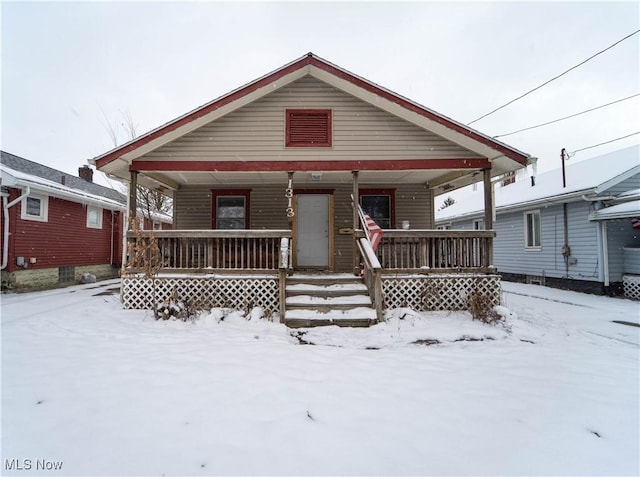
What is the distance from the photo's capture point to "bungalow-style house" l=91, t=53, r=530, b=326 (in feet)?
22.0

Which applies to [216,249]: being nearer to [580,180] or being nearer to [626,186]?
[580,180]

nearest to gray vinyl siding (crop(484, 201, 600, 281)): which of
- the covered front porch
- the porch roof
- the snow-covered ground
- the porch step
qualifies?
the porch roof

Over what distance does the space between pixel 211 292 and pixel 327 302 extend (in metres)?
2.59

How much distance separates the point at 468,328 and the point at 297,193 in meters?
5.84

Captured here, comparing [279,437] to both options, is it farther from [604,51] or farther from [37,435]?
[604,51]

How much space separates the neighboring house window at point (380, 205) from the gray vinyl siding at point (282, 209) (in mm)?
188

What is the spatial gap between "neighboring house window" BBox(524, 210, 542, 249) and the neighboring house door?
926 cm

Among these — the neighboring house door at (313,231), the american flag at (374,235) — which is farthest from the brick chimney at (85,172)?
the american flag at (374,235)

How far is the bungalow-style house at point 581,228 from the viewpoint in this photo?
32.2ft

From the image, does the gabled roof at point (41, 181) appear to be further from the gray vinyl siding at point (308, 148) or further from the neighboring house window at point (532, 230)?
the neighboring house window at point (532, 230)

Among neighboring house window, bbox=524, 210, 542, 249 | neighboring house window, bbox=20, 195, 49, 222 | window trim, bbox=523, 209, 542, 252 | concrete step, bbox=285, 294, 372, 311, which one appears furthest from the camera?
neighboring house window, bbox=524, 210, 542, 249

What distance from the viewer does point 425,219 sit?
9695 millimetres

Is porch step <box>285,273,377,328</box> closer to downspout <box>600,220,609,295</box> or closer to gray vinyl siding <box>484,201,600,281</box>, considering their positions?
downspout <box>600,220,609,295</box>

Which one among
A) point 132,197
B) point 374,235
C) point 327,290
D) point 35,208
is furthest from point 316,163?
point 35,208
